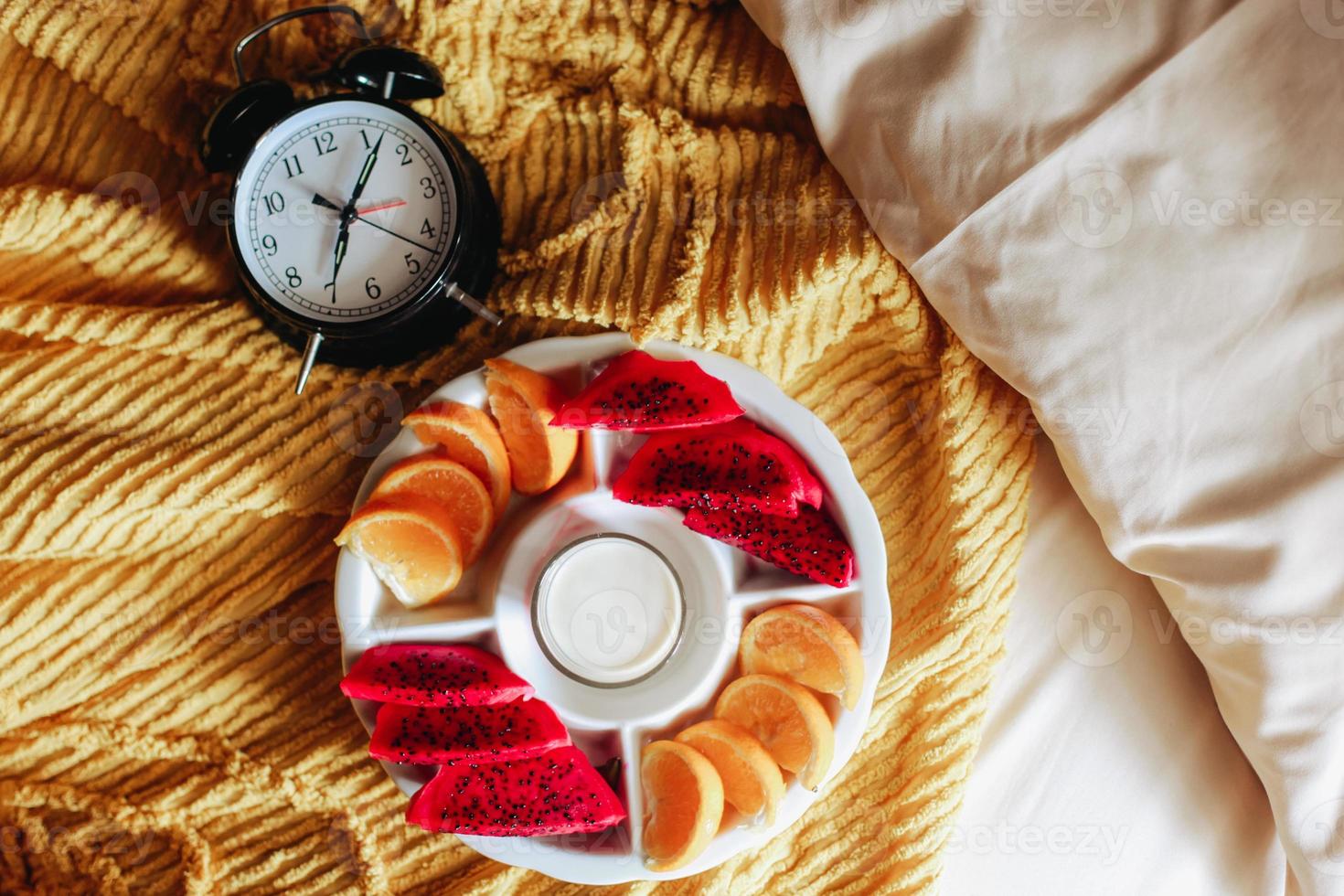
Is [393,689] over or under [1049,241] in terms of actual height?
under

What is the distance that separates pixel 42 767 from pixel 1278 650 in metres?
1.19

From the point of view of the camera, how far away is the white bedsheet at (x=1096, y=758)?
1039 millimetres

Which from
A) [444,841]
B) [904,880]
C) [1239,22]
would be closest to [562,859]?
[444,841]

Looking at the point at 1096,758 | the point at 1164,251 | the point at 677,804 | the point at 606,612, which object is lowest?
the point at 1096,758

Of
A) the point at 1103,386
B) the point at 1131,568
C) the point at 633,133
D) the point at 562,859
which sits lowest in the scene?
the point at 562,859

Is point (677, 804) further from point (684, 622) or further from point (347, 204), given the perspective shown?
point (347, 204)

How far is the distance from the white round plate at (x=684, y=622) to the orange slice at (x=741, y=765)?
2cm

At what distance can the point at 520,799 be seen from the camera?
888 mm

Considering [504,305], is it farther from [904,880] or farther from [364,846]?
[904,880]

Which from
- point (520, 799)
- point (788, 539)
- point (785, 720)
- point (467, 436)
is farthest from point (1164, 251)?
point (520, 799)

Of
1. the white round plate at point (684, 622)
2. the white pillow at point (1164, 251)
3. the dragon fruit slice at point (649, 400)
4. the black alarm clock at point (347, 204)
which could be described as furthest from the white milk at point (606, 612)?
the white pillow at point (1164, 251)

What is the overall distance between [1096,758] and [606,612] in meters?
0.54

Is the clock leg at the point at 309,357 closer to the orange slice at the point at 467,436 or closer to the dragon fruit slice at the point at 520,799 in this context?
the orange slice at the point at 467,436

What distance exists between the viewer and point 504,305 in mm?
978
